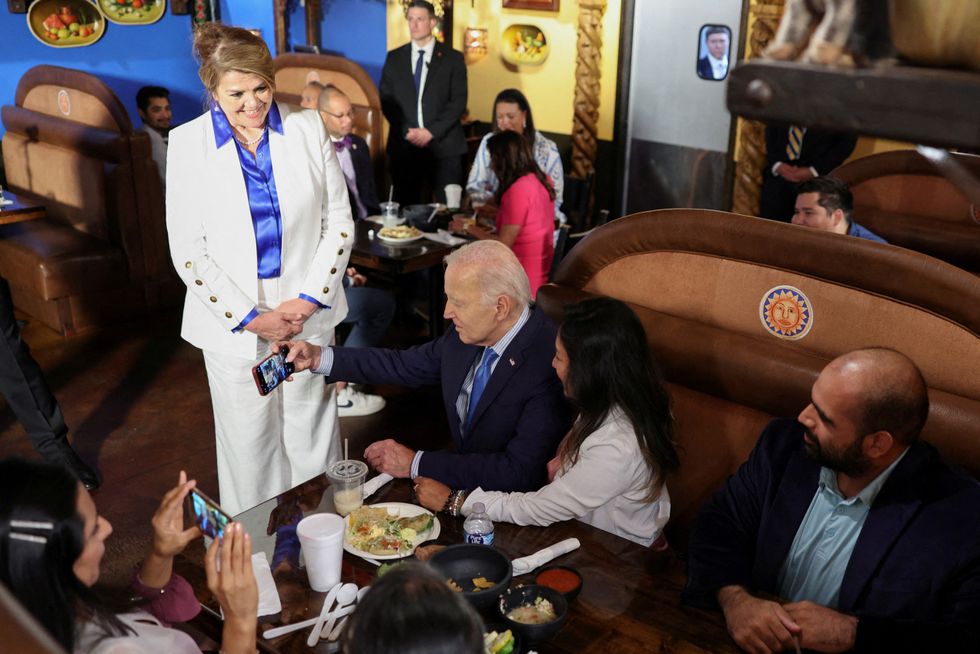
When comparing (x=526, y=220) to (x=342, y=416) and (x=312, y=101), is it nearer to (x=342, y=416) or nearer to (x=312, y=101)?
(x=342, y=416)

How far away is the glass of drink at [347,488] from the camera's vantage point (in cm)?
223

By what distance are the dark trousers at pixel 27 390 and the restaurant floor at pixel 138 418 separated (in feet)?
0.33

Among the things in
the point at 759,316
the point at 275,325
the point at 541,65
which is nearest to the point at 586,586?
the point at 759,316

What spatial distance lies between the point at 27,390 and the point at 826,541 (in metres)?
3.14

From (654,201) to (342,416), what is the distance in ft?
12.8

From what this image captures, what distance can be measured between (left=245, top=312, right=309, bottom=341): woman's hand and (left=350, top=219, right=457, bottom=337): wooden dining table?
1.49 metres

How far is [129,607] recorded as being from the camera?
164 centimetres

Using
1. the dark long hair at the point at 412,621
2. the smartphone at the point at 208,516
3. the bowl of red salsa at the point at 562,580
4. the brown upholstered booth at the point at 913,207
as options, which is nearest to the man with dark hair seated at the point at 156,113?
the brown upholstered booth at the point at 913,207

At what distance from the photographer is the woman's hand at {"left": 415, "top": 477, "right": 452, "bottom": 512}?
225 centimetres

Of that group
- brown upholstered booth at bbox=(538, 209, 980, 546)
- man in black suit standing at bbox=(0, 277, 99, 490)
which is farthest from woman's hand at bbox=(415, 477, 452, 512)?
man in black suit standing at bbox=(0, 277, 99, 490)

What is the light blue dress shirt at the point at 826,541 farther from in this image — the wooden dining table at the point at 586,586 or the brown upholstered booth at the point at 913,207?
the brown upholstered booth at the point at 913,207

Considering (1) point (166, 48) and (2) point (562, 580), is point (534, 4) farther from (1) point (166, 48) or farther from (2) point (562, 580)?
(2) point (562, 580)

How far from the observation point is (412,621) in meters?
1.20

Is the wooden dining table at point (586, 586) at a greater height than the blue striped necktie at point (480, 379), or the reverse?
the blue striped necktie at point (480, 379)
